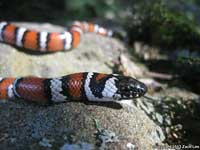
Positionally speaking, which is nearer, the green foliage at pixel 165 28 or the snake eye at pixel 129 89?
the snake eye at pixel 129 89

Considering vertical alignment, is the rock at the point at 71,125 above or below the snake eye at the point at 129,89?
below

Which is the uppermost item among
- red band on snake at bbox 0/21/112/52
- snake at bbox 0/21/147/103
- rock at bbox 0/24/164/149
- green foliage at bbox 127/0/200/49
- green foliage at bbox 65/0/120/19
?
green foliage at bbox 65/0/120/19

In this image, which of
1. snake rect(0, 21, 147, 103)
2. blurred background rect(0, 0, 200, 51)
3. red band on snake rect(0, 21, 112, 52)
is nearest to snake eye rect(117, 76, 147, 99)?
snake rect(0, 21, 147, 103)

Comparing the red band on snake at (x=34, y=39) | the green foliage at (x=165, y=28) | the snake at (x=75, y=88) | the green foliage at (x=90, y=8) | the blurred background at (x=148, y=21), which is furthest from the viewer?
the green foliage at (x=90, y=8)

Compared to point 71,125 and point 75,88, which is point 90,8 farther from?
point 71,125

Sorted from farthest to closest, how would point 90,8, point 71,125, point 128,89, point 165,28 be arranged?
point 90,8
point 165,28
point 128,89
point 71,125

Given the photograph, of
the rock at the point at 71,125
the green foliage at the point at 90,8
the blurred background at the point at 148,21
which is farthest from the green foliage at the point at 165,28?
the rock at the point at 71,125

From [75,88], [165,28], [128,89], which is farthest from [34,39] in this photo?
[165,28]

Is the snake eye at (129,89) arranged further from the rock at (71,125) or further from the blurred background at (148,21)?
the blurred background at (148,21)

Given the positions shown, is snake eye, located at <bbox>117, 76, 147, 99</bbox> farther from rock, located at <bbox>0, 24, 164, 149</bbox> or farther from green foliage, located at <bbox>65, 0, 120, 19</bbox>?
green foliage, located at <bbox>65, 0, 120, 19</bbox>

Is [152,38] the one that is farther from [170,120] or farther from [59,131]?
[59,131]

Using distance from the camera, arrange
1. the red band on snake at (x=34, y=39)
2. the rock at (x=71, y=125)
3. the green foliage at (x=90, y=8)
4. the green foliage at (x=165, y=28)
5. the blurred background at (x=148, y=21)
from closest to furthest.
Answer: the rock at (x=71, y=125), the red band on snake at (x=34, y=39), the blurred background at (x=148, y=21), the green foliage at (x=165, y=28), the green foliage at (x=90, y=8)

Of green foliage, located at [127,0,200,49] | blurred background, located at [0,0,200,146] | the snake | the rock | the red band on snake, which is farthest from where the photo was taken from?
green foliage, located at [127,0,200,49]
